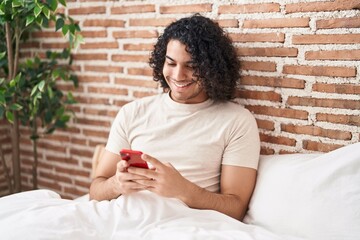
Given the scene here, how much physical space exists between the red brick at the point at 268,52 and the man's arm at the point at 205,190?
0.49 metres

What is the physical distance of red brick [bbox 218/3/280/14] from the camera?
186 cm

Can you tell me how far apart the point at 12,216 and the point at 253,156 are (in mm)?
951

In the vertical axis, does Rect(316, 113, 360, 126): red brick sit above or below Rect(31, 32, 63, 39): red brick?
below

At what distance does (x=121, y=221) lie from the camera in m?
1.62

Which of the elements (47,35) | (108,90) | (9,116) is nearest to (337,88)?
(108,90)

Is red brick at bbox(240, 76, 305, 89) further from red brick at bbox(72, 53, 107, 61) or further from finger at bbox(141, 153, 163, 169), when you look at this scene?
red brick at bbox(72, 53, 107, 61)

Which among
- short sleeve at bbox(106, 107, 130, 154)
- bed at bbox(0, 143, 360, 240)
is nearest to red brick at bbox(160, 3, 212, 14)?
short sleeve at bbox(106, 107, 130, 154)

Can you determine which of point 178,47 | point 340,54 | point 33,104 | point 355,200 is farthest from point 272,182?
point 33,104

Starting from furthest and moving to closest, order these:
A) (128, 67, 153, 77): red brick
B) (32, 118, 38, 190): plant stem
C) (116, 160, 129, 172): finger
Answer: (32, 118, 38, 190): plant stem, (128, 67, 153, 77): red brick, (116, 160, 129, 172): finger

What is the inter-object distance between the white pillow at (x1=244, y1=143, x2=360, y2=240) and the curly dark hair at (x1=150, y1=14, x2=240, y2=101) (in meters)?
0.40

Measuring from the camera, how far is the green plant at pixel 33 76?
2.22 metres

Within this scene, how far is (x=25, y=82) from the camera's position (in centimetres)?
252

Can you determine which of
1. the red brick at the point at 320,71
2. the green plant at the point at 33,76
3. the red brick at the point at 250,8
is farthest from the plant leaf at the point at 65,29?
the red brick at the point at 320,71

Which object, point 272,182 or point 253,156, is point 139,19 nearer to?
point 253,156
